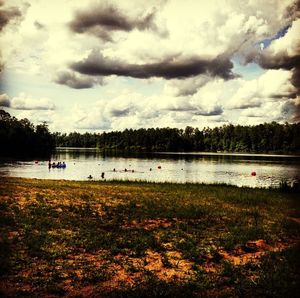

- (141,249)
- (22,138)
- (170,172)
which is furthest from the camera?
(22,138)

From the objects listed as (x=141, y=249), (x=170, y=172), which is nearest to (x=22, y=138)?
(x=170, y=172)

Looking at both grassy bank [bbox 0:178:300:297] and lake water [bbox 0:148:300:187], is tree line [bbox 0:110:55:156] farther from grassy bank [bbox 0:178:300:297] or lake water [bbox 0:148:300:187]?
grassy bank [bbox 0:178:300:297]

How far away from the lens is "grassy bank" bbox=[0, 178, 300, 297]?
8445 millimetres

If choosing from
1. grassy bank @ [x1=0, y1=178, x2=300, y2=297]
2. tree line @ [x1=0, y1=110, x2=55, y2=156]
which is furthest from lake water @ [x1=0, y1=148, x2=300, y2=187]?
tree line @ [x1=0, y1=110, x2=55, y2=156]

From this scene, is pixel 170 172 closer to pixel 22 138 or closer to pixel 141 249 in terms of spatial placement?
pixel 141 249

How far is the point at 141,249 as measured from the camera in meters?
11.2

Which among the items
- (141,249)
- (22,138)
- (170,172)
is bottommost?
(170,172)

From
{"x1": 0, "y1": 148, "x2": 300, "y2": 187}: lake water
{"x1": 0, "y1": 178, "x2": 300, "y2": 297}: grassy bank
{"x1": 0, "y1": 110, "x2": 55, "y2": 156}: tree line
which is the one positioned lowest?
{"x1": 0, "y1": 148, "x2": 300, "y2": 187}: lake water

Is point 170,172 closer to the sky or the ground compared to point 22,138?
closer to the ground

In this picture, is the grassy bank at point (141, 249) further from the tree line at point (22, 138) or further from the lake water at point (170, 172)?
the tree line at point (22, 138)

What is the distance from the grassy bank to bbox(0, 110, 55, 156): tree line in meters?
120

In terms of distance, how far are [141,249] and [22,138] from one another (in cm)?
14412

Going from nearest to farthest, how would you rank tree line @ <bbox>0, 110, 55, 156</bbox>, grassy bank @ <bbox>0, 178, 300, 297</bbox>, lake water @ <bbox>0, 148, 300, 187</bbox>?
1. grassy bank @ <bbox>0, 178, 300, 297</bbox>
2. lake water @ <bbox>0, 148, 300, 187</bbox>
3. tree line @ <bbox>0, 110, 55, 156</bbox>

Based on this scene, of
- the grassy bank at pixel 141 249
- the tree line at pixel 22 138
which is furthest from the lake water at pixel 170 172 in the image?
the tree line at pixel 22 138
